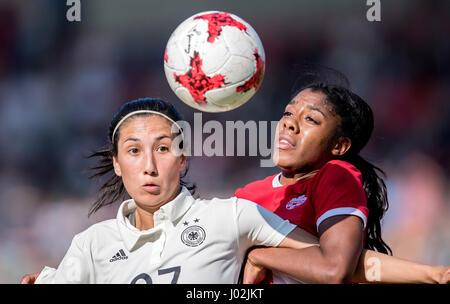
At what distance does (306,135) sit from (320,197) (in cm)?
60

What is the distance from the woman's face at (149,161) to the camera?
10.3 feet

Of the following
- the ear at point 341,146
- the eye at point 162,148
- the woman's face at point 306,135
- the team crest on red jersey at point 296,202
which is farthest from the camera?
the ear at point 341,146

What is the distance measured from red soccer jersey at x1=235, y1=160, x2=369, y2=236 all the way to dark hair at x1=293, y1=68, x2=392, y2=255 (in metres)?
0.53

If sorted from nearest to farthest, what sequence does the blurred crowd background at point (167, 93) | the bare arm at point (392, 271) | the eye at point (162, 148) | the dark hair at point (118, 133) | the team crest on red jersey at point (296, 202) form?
the bare arm at point (392, 271) → the eye at point (162, 148) → the dark hair at point (118, 133) → the team crest on red jersey at point (296, 202) → the blurred crowd background at point (167, 93)

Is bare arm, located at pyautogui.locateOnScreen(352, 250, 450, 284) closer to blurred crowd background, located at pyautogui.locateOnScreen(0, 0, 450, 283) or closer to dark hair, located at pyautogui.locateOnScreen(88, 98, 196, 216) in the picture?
dark hair, located at pyautogui.locateOnScreen(88, 98, 196, 216)

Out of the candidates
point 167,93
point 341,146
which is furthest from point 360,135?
point 167,93

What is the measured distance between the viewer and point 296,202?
3617mm

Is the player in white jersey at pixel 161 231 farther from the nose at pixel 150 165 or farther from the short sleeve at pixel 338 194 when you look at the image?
the short sleeve at pixel 338 194

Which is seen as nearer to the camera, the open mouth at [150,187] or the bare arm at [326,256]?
the bare arm at [326,256]

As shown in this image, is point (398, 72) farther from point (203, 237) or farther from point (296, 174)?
point (203, 237)

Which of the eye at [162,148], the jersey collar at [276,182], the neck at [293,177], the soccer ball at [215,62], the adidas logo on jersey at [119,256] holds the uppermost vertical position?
the soccer ball at [215,62]

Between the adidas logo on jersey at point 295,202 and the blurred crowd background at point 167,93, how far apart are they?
3340mm

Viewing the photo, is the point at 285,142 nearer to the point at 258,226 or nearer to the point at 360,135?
the point at 360,135

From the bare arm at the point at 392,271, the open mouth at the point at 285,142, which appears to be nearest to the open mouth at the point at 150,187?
the open mouth at the point at 285,142
